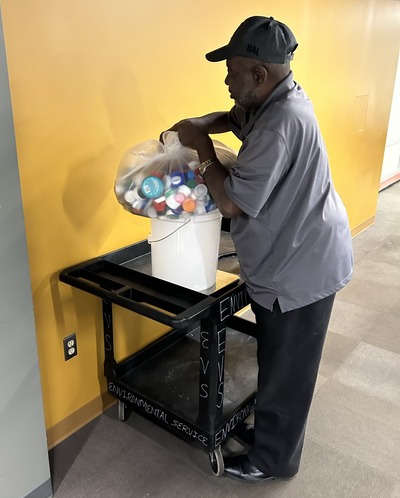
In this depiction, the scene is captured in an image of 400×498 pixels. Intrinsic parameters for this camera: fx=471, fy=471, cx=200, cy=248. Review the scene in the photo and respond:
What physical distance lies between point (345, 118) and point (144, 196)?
2715 millimetres

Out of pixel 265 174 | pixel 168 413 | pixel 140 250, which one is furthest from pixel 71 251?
pixel 265 174

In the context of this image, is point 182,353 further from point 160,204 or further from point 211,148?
point 211,148

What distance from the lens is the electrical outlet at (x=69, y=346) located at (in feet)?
6.14

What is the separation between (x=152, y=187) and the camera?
1439 mm

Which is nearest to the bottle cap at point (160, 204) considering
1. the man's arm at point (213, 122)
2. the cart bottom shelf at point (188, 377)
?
the man's arm at point (213, 122)

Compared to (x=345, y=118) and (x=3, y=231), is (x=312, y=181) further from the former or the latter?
(x=345, y=118)

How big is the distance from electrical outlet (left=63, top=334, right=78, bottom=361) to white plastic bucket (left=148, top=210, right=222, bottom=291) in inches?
19.7

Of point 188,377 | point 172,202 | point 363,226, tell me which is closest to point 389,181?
point 363,226

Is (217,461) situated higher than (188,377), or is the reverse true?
(188,377)

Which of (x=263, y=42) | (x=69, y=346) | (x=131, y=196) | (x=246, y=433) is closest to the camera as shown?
(x=263, y=42)

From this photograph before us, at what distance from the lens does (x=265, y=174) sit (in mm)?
1274

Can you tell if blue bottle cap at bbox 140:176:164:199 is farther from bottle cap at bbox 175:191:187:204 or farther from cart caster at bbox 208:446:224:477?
cart caster at bbox 208:446:224:477

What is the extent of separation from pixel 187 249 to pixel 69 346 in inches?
27.4

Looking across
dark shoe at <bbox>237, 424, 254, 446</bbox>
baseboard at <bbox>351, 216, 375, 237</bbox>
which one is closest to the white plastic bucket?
dark shoe at <bbox>237, 424, 254, 446</bbox>
